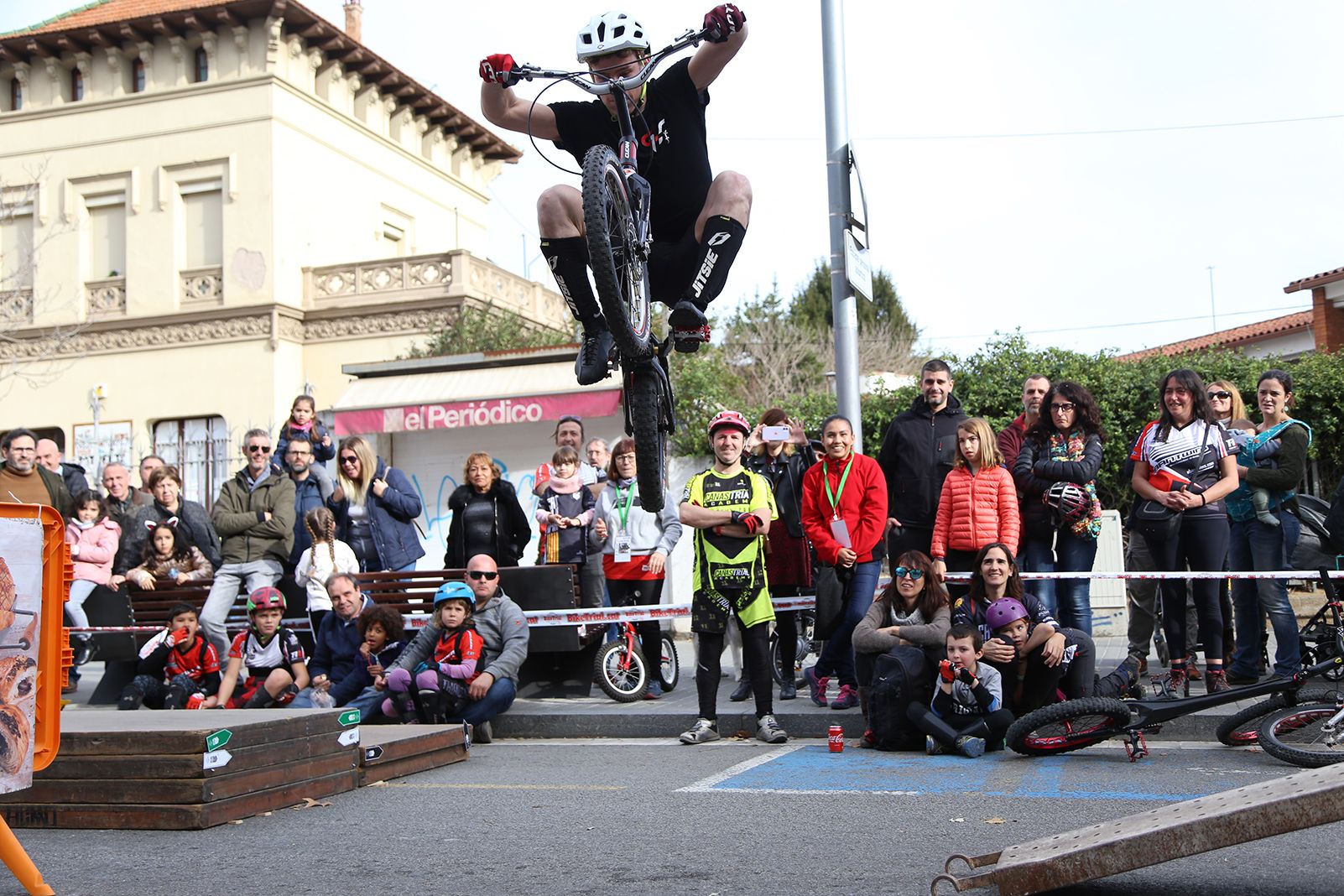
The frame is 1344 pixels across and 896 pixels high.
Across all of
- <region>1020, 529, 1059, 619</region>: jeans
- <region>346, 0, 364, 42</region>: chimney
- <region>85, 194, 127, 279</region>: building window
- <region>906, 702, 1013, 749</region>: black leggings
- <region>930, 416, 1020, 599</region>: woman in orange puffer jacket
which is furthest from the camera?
<region>346, 0, 364, 42</region>: chimney

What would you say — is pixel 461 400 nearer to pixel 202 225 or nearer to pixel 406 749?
pixel 406 749

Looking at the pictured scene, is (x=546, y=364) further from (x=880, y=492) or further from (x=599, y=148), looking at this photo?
(x=599, y=148)

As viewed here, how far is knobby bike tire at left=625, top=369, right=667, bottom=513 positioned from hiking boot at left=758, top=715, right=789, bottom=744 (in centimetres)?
293

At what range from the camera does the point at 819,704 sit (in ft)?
29.6

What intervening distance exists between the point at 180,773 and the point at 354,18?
3006cm

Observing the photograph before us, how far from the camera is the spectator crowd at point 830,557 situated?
7.87m

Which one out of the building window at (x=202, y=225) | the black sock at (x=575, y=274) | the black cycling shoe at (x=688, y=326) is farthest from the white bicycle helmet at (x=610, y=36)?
the building window at (x=202, y=225)

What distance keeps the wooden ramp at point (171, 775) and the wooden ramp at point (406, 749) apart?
0.47 metres

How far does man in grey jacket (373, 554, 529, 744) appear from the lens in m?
8.79

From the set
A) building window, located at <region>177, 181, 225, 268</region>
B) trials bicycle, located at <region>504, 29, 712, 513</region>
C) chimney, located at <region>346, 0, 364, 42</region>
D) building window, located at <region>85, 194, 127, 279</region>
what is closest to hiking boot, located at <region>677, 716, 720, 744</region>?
trials bicycle, located at <region>504, 29, 712, 513</region>

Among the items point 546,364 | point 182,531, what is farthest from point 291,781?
point 546,364

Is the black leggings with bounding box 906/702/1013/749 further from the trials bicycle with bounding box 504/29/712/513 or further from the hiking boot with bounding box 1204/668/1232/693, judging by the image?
the trials bicycle with bounding box 504/29/712/513

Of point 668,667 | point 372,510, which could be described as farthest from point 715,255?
point 372,510

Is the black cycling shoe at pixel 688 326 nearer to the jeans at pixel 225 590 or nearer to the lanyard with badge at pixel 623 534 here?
the lanyard with badge at pixel 623 534
